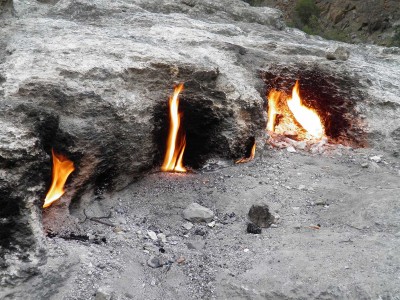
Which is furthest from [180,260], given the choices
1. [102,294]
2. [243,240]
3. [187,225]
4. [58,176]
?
[58,176]

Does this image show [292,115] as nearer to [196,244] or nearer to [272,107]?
[272,107]

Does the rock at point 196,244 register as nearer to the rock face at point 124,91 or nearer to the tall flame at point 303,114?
the rock face at point 124,91

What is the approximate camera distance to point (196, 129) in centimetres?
603

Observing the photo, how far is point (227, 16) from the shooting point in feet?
30.9

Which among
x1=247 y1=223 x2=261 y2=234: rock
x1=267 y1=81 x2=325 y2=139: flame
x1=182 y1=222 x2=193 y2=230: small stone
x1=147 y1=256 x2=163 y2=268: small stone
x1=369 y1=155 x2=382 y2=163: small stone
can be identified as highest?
x1=267 y1=81 x2=325 y2=139: flame

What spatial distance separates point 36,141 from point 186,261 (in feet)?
6.05

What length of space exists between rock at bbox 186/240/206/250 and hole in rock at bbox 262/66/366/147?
2862mm

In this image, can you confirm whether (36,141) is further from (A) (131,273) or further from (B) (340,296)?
(B) (340,296)

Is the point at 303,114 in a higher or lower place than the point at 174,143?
higher

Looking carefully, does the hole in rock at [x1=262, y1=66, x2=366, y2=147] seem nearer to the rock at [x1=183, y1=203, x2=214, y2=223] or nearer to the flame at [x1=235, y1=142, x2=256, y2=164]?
the flame at [x1=235, y1=142, x2=256, y2=164]

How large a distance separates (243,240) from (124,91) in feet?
7.50

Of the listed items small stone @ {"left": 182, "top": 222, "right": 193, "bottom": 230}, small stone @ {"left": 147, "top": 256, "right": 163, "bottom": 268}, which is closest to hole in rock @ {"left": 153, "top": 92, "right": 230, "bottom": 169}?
small stone @ {"left": 182, "top": 222, "right": 193, "bottom": 230}

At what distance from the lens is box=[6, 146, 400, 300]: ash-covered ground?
3.80m

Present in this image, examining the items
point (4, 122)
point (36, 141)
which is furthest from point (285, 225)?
point (4, 122)
